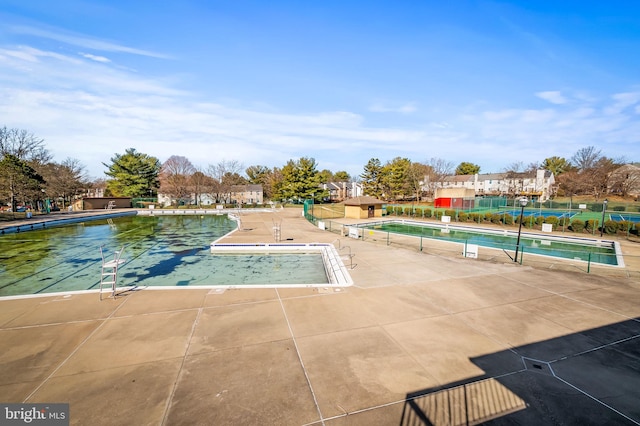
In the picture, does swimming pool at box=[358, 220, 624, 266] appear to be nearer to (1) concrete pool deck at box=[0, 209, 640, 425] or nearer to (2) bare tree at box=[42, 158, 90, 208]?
(1) concrete pool deck at box=[0, 209, 640, 425]

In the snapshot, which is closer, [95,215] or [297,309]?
[297,309]

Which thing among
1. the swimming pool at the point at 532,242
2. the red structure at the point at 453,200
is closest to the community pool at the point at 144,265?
the swimming pool at the point at 532,242

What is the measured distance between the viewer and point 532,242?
21.4 m

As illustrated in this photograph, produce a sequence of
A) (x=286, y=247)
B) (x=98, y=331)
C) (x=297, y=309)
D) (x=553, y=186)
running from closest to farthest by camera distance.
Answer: (x=98, y=331)
(x=297, y=309)
(x=286, y=247)
(x=553, y=186)

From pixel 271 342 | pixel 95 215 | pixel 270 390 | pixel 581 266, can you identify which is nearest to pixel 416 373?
pixel 270 390

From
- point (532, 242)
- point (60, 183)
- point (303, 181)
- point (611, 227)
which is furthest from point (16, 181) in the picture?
point (611, 227)

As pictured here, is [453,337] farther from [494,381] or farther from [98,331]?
[98,331]

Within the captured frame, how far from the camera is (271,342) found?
19.0 feet

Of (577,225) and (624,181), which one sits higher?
(624,181)

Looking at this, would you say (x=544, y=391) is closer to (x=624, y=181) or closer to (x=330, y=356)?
(x=330, y=356)

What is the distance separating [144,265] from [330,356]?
13.1 m

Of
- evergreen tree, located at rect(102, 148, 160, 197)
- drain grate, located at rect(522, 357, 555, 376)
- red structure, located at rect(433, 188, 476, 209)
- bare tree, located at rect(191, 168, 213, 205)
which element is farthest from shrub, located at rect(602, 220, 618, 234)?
A: evergreen tree, located at rect(102, 148, 160, 197)

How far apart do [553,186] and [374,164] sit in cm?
4484

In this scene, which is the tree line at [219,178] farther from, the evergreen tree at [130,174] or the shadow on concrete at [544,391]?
the shadow on concrete at [544,391]
